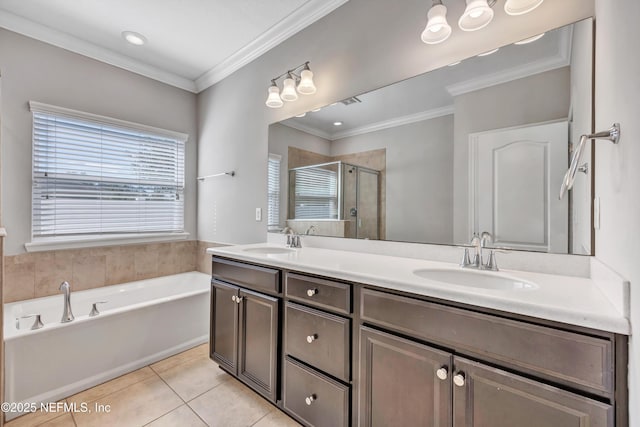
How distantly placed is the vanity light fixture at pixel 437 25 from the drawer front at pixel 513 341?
126 cm

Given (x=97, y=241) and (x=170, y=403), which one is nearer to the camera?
(x=170, y=403)

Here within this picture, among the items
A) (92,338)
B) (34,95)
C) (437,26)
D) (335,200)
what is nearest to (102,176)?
(34,95)

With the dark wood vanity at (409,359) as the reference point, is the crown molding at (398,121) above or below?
above

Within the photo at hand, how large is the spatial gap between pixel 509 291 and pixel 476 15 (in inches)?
46.5

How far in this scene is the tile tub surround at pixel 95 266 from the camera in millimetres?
2152

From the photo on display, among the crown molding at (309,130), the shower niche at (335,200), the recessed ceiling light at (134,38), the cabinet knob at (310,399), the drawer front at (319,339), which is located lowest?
the cabinet knob at (310,399)

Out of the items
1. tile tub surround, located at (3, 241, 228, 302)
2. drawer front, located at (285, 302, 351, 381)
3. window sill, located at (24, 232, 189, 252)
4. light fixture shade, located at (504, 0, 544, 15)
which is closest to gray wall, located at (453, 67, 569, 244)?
light fixture shade, located at (504, 0, 544, 15)

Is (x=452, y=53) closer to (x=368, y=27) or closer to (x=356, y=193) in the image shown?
(x=368, y=27)

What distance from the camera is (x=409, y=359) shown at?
1021 millimetres

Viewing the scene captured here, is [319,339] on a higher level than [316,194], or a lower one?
lower

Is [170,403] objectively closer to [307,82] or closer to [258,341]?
[258,341]

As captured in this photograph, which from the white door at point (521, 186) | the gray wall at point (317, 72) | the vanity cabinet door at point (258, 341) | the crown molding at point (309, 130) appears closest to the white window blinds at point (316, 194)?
the crown molding at point (309, 130)

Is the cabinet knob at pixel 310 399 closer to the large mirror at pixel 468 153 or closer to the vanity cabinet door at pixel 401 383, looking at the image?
the vanity cabinet door at pixel 401 383

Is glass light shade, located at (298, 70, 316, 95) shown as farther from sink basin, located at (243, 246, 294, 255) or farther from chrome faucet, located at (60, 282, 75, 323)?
chrome faucet, located at (60, 282, 75, 323)
